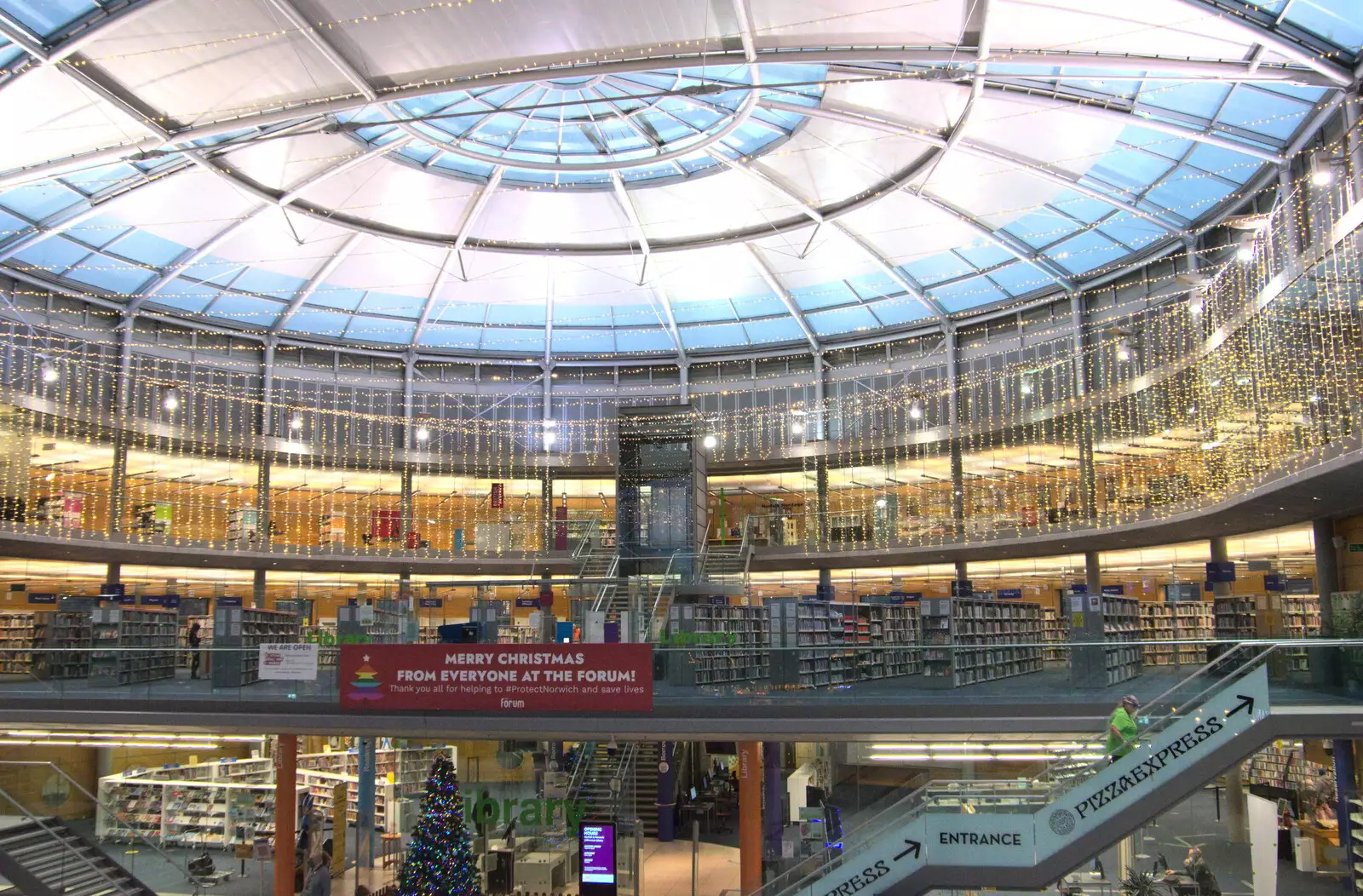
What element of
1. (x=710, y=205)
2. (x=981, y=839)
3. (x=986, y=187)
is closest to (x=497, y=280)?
(x=710, y=205)

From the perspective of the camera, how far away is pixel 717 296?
36156mm

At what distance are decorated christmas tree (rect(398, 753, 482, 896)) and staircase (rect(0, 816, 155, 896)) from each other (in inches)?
218

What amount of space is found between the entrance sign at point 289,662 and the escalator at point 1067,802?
9.36m

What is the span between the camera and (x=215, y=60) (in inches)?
822

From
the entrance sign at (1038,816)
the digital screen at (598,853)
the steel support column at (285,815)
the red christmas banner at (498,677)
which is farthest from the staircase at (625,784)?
the entrance sign at (1038,816)

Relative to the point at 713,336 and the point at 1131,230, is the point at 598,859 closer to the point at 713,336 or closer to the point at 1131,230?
the point at 1131,230

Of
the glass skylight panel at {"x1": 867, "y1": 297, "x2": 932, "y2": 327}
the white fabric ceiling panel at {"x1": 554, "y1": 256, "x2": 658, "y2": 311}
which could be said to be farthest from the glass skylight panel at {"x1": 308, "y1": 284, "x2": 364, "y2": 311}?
the glass skylight panel at {"x1": 867, "y1": 297, "x2": 932, "y2": 327}

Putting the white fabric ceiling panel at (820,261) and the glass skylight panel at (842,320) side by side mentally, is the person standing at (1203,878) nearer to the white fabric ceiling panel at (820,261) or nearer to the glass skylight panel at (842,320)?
the white fabric ceiling panel at (820,261)

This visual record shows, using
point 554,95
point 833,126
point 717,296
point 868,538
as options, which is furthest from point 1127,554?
point 554,95

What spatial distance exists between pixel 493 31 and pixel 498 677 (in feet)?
37.8

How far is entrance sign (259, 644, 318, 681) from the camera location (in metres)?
19.0

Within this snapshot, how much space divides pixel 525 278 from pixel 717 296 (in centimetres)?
632

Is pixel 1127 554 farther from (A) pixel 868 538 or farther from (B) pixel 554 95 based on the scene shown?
(B) pixel 554 95

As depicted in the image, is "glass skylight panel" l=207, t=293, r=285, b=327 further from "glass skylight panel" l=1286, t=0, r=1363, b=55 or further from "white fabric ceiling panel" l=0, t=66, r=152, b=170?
"glass skylight panel" l=1286, t=0, r=1363, b=55
